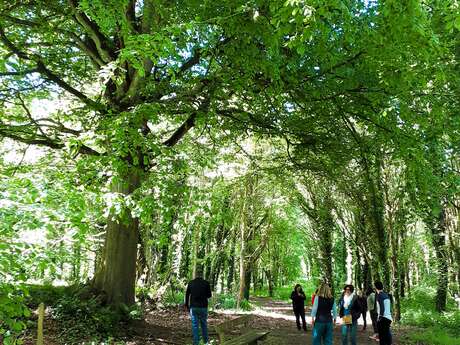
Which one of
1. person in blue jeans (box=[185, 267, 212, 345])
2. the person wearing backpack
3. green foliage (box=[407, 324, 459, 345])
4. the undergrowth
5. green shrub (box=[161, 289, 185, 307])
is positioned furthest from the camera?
green shrub (box=[161, 289, 185, 307])

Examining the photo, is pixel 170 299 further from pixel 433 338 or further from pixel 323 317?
pixel 323 317

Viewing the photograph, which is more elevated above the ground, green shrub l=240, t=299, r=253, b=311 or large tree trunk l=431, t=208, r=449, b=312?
large tree trunk l=431, t=208, r=449, b=312

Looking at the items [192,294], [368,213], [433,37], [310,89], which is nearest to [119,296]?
[192,294]

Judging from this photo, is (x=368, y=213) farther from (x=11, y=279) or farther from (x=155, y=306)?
(x=11, y=279)

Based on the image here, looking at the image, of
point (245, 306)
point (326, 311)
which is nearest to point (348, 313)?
point (326, 311)

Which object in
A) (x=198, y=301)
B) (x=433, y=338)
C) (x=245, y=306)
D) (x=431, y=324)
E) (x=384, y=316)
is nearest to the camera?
(x=384, y=316)

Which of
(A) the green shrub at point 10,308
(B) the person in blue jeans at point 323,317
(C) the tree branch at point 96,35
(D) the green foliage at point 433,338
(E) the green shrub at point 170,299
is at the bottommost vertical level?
(D) the green foliage at point 433,338

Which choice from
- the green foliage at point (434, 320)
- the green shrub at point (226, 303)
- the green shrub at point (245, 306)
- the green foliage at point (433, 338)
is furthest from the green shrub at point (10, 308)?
the green shrub at point (226, 303)

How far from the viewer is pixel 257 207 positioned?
22.8m

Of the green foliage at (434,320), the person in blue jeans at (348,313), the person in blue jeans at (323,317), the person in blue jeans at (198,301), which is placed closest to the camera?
the person in blue jeans at (323,317)

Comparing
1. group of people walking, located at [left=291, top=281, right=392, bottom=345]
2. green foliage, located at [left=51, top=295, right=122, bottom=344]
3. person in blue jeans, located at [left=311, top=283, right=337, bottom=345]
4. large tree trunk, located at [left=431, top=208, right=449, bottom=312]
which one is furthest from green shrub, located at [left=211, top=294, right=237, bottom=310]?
person in blue jeans, located at [left=311, top=283, right=337, bottom=345]

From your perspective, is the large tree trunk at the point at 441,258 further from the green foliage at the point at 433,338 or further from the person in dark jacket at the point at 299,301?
the person in dark jacket at the point at 299,301

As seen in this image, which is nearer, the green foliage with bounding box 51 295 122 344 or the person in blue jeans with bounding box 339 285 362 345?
the green foliage with bounding box 51 295 122 344

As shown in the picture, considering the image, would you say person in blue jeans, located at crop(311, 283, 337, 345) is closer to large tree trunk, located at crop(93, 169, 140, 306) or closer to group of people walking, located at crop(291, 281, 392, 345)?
group of people walking, located at crop(291, 281, 392, 345)
